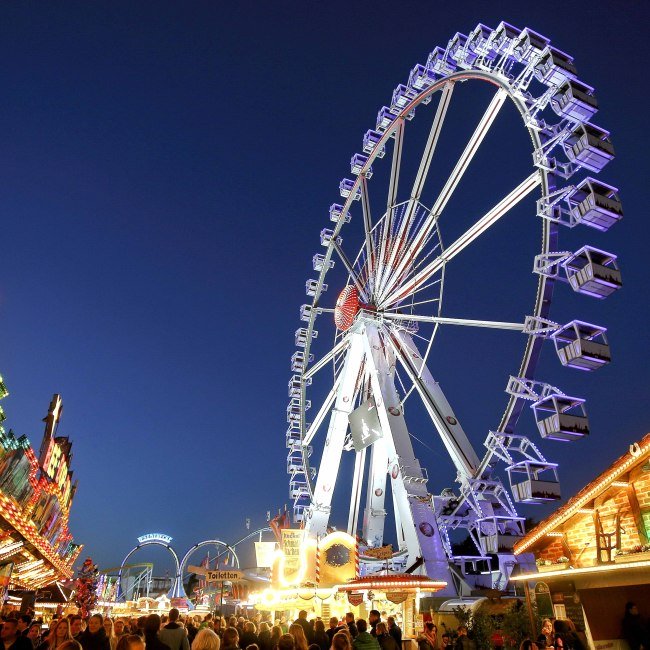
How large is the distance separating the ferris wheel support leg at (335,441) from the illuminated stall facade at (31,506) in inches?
467

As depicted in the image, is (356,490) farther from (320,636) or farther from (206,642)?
(206,642)

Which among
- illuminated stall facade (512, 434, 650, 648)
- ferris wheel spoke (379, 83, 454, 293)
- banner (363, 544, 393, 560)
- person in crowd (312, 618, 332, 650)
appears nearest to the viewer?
illuminated stall facade (512, 434, 650, 648)

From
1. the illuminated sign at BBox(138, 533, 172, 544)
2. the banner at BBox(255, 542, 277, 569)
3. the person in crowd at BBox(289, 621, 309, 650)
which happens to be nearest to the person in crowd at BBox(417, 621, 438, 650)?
the person in crowd at BBox(289, 621, 309, 650)

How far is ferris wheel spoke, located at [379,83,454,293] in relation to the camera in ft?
77.9

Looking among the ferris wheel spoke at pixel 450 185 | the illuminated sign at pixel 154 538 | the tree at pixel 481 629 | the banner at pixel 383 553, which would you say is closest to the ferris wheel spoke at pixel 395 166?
the ferris wheel spoke at pixel 450 185

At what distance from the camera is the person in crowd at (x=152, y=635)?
6842 mm

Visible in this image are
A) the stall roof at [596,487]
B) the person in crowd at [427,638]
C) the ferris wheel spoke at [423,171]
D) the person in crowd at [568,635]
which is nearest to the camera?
the stall roof at [596,487]

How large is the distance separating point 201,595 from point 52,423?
102ft

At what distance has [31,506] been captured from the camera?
24.0 m

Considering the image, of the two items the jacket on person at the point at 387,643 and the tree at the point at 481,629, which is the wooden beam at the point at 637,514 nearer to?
the jacket on person at the point at 387,643

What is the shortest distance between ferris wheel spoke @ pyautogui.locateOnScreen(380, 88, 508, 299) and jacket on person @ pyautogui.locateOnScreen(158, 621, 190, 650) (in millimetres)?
18732

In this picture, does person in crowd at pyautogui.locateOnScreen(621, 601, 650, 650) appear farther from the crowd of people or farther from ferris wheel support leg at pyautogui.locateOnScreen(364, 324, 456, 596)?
ferris wheel support leg at pyautogui.locateOnScreen(364, 324, 456, 596)

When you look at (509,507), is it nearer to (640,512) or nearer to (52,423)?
(640,512)

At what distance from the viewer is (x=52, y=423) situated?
3219 cm
